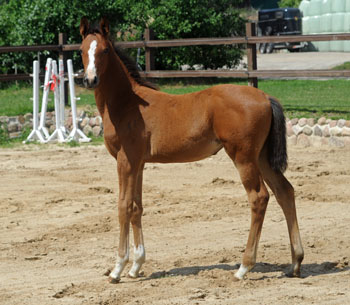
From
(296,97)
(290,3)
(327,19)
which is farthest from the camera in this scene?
(290,3)

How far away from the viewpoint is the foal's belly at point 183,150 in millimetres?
5945

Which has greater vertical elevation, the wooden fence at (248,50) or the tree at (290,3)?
the tree at (290,3)

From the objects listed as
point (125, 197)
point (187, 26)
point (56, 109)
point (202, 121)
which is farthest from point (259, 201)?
point (187, 26)

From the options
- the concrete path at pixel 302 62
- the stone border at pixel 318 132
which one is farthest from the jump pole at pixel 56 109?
the concrete path at pixel 302 62

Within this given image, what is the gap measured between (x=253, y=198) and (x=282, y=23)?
31965 millimetres

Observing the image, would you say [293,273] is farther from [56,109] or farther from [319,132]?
[56,109]

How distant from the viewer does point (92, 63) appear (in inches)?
→ 229

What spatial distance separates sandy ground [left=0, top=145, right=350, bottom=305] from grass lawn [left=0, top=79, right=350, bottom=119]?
2045 millimetres

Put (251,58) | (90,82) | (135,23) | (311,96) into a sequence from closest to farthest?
(90,82) < (251,58) < (311,96) < (135,23)

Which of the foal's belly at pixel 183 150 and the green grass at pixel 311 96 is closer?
the foal's belly at pixel 183 150

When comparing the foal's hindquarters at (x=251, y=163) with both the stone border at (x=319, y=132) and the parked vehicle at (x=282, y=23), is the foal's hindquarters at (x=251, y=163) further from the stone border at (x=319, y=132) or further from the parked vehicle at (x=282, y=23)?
the parked vehicle at (x=282, y=23)

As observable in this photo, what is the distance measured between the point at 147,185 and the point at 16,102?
26.2 ft

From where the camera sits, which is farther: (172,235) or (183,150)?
(172,235)

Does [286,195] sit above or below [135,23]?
below
